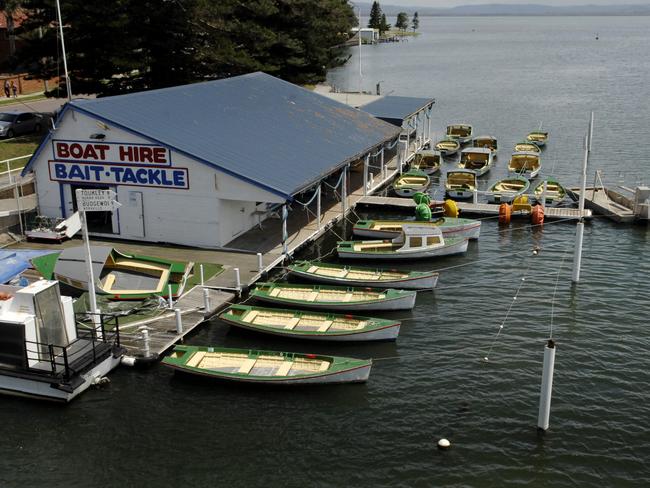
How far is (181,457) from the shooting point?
2186cm

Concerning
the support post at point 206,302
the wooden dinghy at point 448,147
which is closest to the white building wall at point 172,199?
the support post at point 206,302

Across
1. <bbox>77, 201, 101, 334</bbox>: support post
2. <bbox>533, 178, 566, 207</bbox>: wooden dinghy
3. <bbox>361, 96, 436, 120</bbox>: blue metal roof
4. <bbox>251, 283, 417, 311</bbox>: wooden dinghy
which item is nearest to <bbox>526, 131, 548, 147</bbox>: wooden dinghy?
<bbox>361, 96, 436, 120</bbox>: blue metal roof

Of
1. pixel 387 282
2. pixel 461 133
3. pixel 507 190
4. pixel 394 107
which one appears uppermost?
pixel 394 107

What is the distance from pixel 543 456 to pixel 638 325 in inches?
483

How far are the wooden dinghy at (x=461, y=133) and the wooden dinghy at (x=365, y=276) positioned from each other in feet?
144

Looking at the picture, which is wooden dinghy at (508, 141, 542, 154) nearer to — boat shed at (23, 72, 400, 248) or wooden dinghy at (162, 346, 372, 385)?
boat shed at (23, 72, 400, 248)

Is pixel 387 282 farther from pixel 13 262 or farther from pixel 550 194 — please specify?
pixel 550 194

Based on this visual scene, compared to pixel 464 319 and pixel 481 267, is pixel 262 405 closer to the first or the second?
pixel 464 319

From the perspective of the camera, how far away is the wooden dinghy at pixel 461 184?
52312mm

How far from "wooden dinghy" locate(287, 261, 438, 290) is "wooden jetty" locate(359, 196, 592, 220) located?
14301 millimetres

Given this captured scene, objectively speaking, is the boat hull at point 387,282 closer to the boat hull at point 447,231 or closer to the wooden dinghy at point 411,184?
the boat hull at point 447,231

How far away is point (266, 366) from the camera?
86.2 feet

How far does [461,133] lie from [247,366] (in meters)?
58.1

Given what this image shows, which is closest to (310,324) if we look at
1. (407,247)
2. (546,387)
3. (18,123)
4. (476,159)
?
(546,387)
